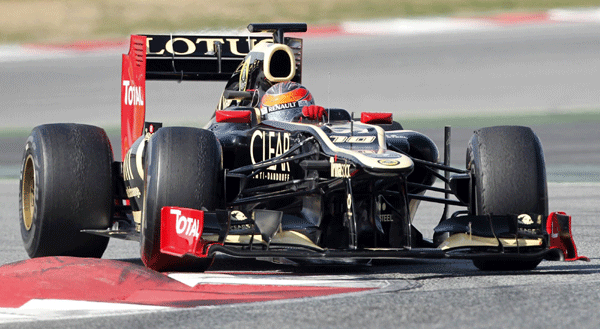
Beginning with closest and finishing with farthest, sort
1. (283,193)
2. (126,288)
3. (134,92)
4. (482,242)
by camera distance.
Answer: (126,288) → (482,242) → (283,193) → (134,92)

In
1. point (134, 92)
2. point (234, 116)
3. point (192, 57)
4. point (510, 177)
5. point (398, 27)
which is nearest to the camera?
point (510, 177)

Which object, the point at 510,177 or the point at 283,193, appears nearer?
the point at 510,177

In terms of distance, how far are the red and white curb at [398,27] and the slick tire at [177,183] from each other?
21506 mm

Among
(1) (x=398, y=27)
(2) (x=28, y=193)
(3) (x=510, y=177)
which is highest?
(1) (x=398, y=27)

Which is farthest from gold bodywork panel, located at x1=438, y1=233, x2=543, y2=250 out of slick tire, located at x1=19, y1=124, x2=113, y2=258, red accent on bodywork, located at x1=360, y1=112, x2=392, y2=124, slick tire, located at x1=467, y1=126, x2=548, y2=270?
slick tire, located at x1=19, y1=124, x2=113, y2=258

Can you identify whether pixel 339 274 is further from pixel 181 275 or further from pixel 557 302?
pixel 557 302

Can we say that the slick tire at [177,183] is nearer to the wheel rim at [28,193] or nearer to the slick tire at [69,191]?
the slick tire at [69,191]

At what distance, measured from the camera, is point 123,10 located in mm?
29562

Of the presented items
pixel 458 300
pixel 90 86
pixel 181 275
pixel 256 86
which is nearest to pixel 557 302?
pixel 458 300

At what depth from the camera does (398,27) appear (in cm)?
2791

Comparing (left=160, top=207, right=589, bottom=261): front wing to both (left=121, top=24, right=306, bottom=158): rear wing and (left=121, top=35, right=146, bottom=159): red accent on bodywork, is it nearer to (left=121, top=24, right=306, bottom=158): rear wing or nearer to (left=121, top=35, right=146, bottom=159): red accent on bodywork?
(left=121, top=35, right=146, bottom=159): red accent on bodywork

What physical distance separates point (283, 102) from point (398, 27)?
20.8 metres

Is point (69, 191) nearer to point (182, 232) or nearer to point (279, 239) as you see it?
point (182, 232)

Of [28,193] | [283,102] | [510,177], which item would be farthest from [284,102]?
[28,193]
